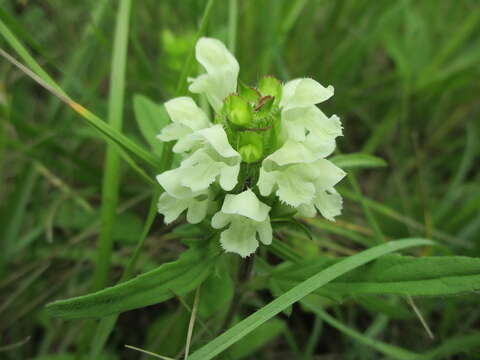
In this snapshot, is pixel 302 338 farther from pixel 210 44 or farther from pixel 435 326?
pixel 210 44

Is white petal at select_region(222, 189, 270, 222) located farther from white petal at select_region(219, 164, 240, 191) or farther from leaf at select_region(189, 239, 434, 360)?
leaf at select_region(189, 239, 434, 360)

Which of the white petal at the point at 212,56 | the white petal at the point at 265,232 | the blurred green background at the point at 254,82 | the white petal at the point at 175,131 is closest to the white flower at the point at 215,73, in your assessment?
the white petal at the point at 212,56

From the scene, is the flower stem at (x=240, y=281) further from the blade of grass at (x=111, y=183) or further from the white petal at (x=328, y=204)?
the blade of grass at (x=111, y=183)

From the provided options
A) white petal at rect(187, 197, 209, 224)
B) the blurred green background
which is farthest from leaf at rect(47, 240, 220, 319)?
the blurred green background

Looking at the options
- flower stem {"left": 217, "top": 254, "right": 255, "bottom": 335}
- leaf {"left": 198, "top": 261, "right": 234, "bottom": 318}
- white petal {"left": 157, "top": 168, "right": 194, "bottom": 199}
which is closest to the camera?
white petal {"left": 157, "top": 168, "right": 194, "bottom": 199}

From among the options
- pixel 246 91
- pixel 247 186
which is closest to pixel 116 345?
pixel 247 186

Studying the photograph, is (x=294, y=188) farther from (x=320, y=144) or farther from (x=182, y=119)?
(x=182, y=119)
